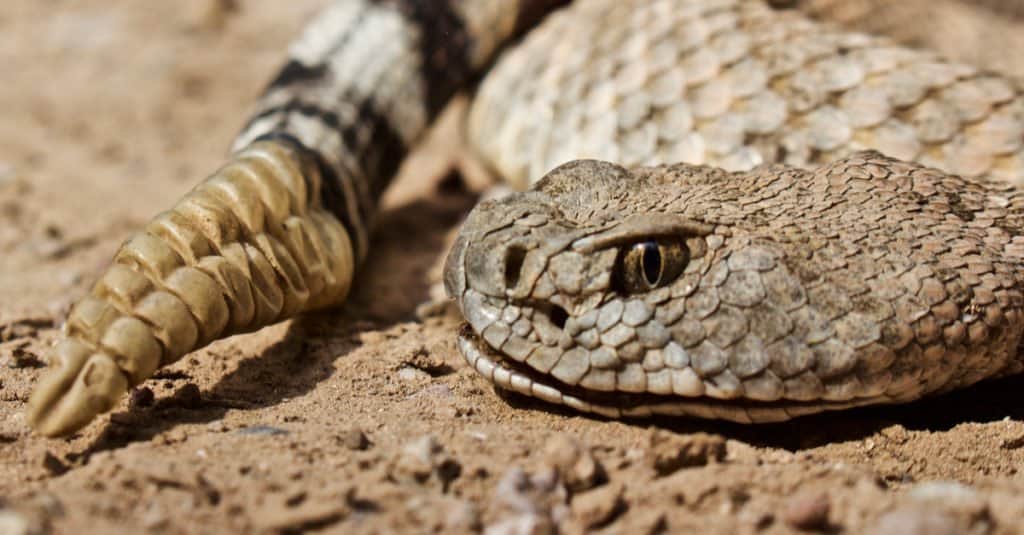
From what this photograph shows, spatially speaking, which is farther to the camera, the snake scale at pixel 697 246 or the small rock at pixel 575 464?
the snake scale at pixel 697 246

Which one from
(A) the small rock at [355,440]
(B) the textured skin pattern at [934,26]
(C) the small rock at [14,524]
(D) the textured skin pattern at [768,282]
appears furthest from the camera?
(B) the textured skin pattern at [934,26]

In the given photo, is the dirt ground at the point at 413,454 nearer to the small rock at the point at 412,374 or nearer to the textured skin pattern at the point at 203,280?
the small rock at the point at 412,374

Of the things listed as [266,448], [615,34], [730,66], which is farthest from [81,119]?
[266,448]

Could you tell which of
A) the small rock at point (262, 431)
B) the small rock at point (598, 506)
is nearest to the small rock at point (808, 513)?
the small rock at point (598, 506)

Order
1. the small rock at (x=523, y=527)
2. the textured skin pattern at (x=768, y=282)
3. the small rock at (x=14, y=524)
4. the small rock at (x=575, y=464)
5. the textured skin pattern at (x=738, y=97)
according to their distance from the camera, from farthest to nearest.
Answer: the textured skin pattern at (x=738, y=97) → the textured skin pattern at (x=768, y=282) → the small rock at (x=575, y=464) → the small rock at (x=523, y=527) → the small rock at (x=14, y=524)

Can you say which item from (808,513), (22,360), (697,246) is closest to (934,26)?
(697,246)

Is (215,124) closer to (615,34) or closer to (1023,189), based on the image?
(615,34)

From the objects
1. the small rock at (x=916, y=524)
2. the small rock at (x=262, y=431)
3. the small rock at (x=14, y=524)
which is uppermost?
the small rock at (x=14, y=524)

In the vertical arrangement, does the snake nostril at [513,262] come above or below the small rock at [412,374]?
above
